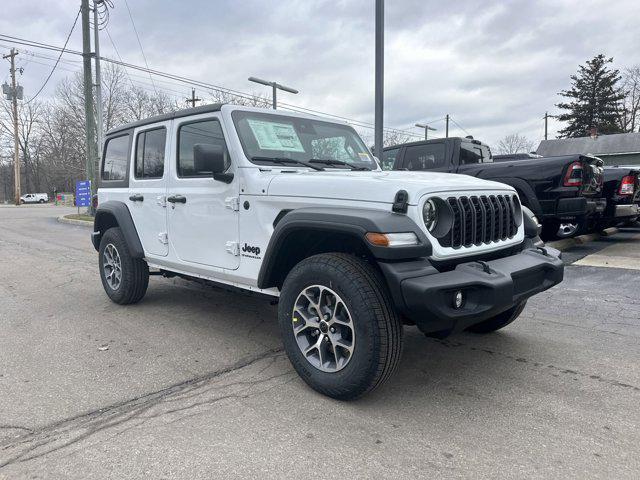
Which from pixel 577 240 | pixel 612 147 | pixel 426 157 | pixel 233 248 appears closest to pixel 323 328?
pixel 233 248

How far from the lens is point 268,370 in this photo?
3.59 meters

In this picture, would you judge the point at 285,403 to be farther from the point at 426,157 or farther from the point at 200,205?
the point at 426,157

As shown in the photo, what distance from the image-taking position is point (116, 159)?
18.2 feet

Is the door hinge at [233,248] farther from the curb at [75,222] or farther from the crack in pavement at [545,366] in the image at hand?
the curb at [75,222]

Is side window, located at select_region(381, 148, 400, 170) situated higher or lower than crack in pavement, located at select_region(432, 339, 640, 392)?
higher

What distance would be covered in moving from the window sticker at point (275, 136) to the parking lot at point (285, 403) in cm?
167

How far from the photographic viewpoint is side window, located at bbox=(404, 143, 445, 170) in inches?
324

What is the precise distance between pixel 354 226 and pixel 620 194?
8128mm

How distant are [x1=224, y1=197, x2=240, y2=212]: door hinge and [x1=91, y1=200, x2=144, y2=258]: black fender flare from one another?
1.65m

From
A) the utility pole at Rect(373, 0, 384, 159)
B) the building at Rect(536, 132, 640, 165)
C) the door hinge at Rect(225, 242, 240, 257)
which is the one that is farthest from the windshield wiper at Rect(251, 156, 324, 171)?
the building at Rect(536, 132, 640, 165)

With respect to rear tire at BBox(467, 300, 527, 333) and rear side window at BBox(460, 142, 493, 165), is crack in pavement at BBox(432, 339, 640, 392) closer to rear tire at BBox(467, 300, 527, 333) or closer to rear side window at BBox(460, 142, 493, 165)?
rear tire at BBox(467, 300, 527, 333)

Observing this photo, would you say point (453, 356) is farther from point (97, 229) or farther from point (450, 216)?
point (97, 229)

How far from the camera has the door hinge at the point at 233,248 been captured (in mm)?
3805

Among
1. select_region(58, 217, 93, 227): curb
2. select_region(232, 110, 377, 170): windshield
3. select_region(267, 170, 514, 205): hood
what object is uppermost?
select_region(232, 110, 377, 170): windshield
